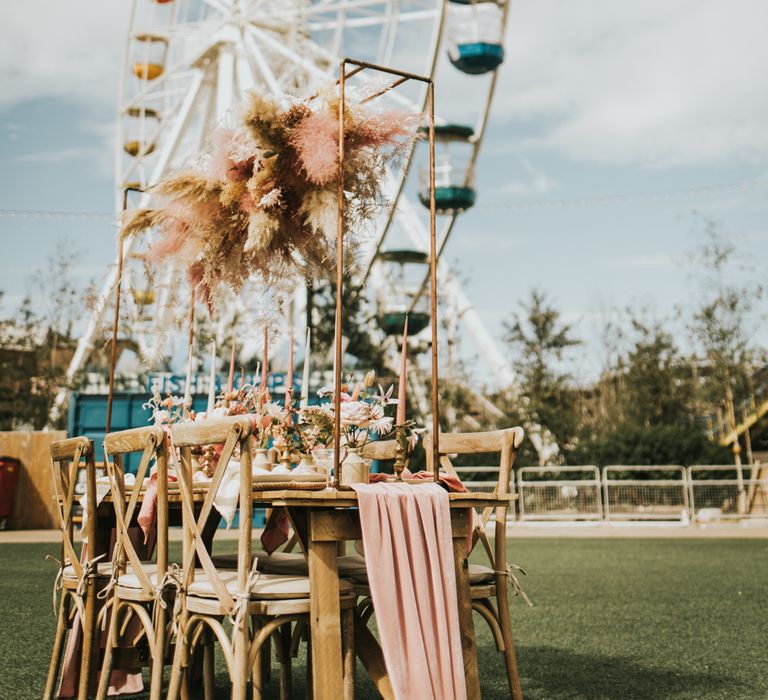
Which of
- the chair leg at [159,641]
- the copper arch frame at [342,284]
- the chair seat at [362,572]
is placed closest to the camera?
the copper arch frame at [342,284]

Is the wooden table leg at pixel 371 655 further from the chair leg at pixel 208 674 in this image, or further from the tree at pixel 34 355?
the tree at pixel 34 355

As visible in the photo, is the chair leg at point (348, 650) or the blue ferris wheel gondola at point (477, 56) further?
the blue ferris wheel gondola at point (477, 56)

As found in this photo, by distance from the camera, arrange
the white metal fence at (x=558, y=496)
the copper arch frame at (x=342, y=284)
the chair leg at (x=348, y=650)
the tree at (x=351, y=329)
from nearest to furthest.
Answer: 1. the chair leg at (x=348, y=650)
2. the copper arch frame at (x=342, y=284)
3. the white metal fence at (x=558, y=496)
4. the tree at (x=351, y=329)

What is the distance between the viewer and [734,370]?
69.6 ft

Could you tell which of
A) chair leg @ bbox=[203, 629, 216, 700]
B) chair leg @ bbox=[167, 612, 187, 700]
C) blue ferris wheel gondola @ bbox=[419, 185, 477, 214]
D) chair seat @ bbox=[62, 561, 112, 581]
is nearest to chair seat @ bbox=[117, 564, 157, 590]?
chair seat @ bbox=[62, 561, 112, 581]

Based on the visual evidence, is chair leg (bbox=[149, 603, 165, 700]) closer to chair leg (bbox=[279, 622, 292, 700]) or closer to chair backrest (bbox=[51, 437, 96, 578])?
chair backrest (bbox=[51, 437, 96, 578])

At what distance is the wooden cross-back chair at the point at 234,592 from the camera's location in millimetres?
2629

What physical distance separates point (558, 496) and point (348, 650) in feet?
47.3

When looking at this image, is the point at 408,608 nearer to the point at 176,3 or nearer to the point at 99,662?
the point at 99,662

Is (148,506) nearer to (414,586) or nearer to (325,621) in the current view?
(325,621)

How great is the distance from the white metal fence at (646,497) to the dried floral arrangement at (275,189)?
44.7 ft

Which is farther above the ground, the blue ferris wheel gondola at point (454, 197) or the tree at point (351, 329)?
the blue ferris wheel gondola at point (454, 197)

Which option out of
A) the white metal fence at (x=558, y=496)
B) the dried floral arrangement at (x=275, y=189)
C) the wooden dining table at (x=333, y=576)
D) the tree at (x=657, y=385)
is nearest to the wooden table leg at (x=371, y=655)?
the wooden dining table at (x=333, y=576)

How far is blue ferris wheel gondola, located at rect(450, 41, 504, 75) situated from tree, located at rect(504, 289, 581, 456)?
25.1 feet
